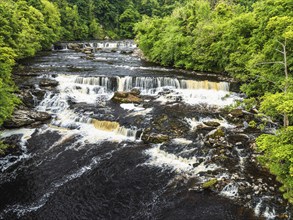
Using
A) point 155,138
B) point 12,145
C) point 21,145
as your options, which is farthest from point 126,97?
point 12,145

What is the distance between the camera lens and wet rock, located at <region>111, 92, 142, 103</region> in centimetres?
2688

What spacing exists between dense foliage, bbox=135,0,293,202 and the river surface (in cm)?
214

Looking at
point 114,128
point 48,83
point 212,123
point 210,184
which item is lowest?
point 210,184

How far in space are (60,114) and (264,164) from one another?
16747mm

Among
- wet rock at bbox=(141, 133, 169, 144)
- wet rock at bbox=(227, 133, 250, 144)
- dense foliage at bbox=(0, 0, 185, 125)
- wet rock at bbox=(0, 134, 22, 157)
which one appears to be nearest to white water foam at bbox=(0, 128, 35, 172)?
wet rock at bbox=(0, 134, 22, 157)

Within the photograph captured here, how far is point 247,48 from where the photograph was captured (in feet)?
96.7

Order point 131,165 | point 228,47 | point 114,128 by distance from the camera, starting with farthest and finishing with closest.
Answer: point 228,47, point 114,128, point 131,165

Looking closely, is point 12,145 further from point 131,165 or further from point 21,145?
point 131,165

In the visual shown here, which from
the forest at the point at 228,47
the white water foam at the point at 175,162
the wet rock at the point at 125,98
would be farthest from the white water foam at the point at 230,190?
the wet rock at the point at 125,98

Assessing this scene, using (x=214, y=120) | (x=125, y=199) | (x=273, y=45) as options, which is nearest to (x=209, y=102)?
(x=214, y=120)

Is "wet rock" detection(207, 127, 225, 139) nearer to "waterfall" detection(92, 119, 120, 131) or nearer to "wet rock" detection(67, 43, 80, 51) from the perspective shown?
"waterfall" detection(92, 119, 120, 131)

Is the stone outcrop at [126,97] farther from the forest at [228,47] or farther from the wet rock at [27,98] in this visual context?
the forest at [228,47]

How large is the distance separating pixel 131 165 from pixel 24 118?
1062 cm

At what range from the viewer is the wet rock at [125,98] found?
1058 inches
